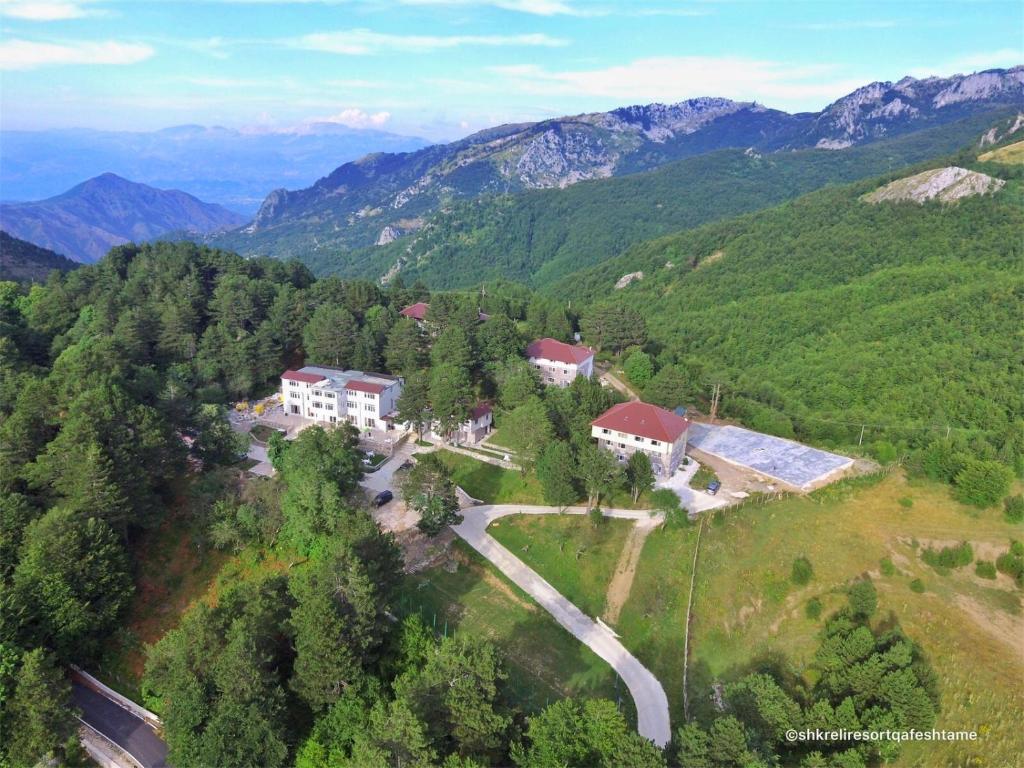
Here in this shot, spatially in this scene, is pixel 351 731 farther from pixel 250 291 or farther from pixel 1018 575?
pixel 250 291

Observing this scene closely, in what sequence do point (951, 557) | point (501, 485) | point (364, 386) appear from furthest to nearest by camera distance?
point (364, 386), point (501, 485), point (951, 557)

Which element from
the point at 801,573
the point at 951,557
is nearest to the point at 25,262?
the point at 801,573

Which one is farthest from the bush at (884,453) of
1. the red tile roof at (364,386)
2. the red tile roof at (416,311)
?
the red tile roof at (416,311)

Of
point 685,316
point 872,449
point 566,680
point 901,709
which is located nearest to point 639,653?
point 566,680

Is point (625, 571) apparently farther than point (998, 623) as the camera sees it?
Yes

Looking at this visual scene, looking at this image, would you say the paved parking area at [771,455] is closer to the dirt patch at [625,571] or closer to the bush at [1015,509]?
the bush at [1015,509]

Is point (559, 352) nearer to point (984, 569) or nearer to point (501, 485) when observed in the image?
point (501, 485)
